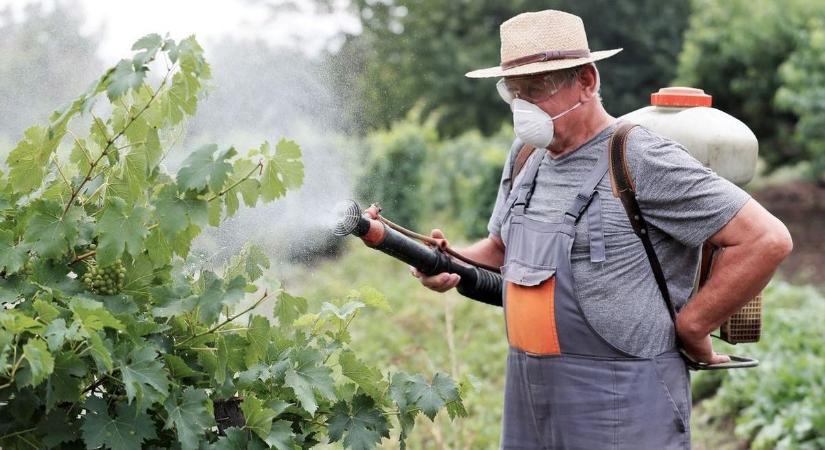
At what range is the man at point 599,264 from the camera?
297 cm

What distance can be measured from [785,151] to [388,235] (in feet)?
65.6

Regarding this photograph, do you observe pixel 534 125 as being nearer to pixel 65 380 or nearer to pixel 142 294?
pixel 142 294

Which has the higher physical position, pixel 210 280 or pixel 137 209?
pixel 137 209

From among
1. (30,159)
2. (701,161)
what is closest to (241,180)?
(30,159)

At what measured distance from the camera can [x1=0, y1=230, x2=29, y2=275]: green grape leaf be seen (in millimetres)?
2209

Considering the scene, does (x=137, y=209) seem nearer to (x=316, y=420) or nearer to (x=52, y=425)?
(x=52, y=425)

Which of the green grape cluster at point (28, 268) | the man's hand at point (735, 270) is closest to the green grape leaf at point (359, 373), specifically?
the green grape cluster at point (28, 268)

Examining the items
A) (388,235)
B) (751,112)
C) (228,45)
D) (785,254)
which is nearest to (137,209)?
(388,235)

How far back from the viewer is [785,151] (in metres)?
21.6

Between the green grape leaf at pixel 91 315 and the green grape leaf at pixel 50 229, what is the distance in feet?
0.80

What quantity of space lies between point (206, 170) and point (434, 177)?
57.5ft

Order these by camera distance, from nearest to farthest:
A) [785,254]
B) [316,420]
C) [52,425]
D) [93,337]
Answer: [93,337] < [52,425] < [316,420] < [785,254]

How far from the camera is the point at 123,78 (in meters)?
2.07

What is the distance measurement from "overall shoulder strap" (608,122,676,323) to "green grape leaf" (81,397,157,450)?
153cm
